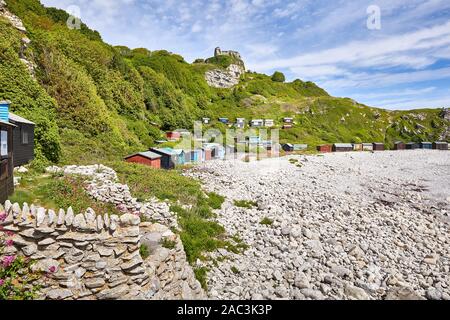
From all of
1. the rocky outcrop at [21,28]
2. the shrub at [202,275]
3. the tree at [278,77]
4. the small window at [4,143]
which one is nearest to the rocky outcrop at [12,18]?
the rocky outcrop at [21,28]

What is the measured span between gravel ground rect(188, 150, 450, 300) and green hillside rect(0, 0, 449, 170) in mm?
16303

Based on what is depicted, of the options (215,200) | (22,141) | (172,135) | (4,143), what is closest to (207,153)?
(172,135)

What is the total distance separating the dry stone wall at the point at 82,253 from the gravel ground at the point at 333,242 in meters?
4.06

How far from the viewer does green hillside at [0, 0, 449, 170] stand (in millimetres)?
24609

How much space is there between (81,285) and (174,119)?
6643 centimetres

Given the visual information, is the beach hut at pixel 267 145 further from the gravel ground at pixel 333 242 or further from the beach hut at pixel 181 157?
the gravel ground at pixel 333 242

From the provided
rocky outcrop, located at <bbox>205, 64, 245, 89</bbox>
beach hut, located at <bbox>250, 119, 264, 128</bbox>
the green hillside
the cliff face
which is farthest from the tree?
beach hut, located at <bbox>250, 119, 264, 128</bbox>

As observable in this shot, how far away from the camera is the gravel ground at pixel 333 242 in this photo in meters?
11.8

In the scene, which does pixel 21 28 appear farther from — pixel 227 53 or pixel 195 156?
pixel 227 53

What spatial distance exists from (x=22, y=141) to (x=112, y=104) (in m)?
31.9

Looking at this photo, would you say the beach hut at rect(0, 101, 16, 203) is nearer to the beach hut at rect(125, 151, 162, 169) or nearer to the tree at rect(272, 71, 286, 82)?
the beach hut at rect(125, 151, 162, 169)

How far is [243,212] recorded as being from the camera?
20.1 metres

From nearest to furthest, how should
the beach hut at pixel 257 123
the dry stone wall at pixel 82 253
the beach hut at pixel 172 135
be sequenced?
the dry stone wall at pixel 82 253 < the beach hut at pixel 172 135 < the beach hut at pixel 257 123
